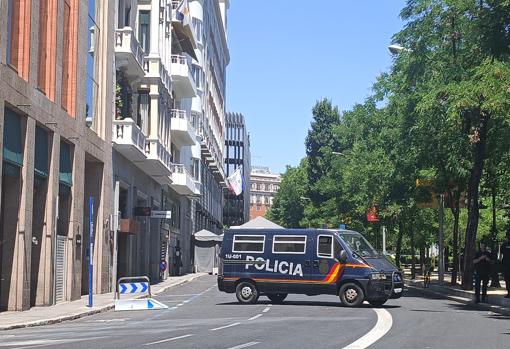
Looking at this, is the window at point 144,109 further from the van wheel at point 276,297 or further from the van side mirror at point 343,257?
the van side mirror at point 343,257

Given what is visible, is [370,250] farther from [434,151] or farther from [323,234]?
[434,151]

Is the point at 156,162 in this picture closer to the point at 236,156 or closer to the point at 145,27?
the point at 145,27

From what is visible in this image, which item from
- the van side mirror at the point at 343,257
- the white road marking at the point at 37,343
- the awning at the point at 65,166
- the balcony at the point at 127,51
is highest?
the balcony at the point at 127,51

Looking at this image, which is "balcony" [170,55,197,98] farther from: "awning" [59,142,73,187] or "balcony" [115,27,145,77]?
"awning" [59,142,73,187]

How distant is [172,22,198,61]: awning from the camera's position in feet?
172

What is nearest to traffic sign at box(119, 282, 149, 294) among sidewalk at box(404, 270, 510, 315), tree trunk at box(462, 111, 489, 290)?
sidewalk at box(404, 270, 510, 315)

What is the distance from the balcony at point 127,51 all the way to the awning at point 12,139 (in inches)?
520

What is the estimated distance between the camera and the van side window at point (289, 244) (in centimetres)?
2523

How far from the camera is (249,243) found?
1026 inches

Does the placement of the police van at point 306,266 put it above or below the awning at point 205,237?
below

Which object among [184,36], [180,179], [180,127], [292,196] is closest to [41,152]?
[180,127]

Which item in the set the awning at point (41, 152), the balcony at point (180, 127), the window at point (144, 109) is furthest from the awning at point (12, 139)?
the balcony at point (180, 127)

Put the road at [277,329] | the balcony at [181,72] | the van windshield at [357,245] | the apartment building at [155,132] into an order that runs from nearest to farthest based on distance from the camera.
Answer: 1. the road at [277,329]
2. the van windshield at [357,245]
3. the apartment building at [155,132]
4. the balcony at [181,72]

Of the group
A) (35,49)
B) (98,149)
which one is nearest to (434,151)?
(98,149)
